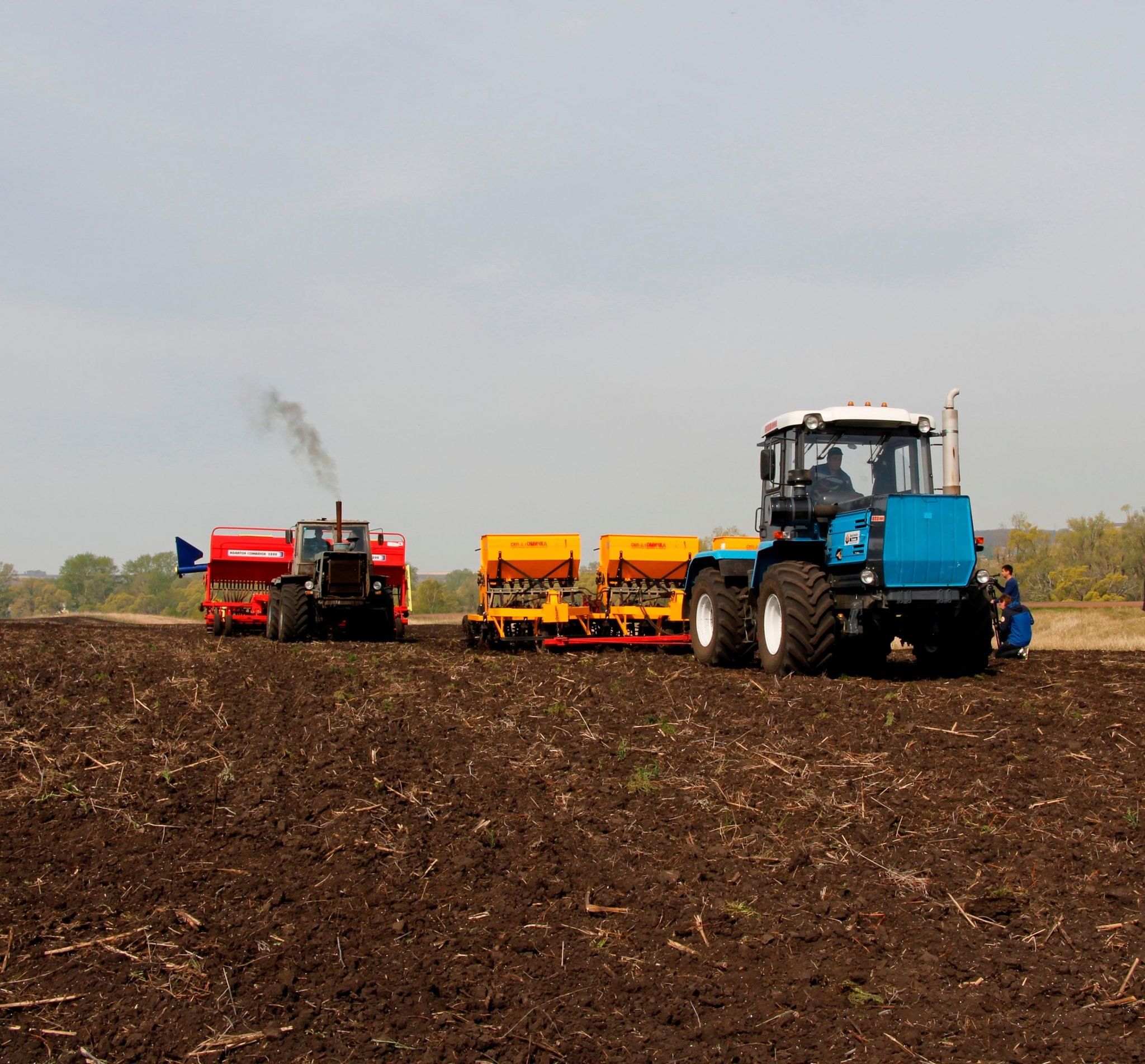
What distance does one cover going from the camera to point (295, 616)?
17.6 m

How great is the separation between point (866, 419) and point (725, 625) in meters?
2.88

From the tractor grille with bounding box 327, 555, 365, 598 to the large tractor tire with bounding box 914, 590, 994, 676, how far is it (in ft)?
32.0

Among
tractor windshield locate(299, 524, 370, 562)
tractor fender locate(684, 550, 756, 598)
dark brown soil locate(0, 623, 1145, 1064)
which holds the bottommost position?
dark brown soil locate(0, 623, 1145, 1064)

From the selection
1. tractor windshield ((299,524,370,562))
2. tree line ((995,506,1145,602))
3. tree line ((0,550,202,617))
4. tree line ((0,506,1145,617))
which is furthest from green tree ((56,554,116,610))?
tractor windshield ((299,524,370,562))

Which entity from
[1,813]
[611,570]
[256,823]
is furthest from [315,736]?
[611,570]

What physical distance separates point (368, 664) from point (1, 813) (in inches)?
218

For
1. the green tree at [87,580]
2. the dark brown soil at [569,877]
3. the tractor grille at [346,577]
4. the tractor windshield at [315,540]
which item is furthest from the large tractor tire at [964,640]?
the green tree at [87,580]

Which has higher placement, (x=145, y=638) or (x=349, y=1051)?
(x=145, y=638)

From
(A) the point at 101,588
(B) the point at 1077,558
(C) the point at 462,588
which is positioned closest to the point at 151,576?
(A) the point at 101,588

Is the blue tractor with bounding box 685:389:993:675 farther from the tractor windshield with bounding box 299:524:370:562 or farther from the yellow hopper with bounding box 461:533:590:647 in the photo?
the tractor windshield with bounding box 299:524:370:562

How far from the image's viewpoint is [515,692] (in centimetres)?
1028

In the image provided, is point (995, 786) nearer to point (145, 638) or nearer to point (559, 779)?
point (559, 779)

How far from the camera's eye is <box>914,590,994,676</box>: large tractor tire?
1112 centimetres

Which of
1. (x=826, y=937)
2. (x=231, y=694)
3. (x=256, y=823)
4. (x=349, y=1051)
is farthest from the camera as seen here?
(x=231, y=694)
